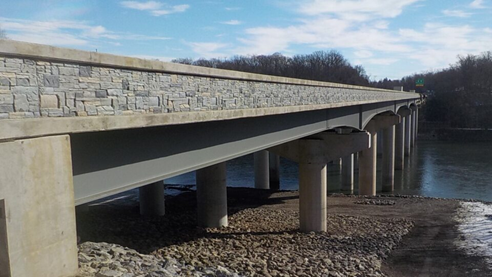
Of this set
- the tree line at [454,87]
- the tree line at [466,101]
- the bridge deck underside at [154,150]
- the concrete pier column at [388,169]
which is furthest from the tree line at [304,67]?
the bridge deck underside at [154,150]

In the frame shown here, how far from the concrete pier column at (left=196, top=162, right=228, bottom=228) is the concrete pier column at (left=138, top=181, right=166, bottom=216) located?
2.61 metres

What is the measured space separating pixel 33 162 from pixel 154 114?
6.85 feet

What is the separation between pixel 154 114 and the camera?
6156 millimetres

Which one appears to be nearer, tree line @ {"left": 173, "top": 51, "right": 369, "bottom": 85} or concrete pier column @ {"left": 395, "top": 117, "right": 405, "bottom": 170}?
concrete pier column @ {"left": 395, "top": 117, "right": 405, "bottom": 170}

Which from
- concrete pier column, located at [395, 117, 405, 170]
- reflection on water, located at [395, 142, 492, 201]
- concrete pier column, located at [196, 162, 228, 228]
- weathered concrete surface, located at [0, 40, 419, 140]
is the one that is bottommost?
reflection on water, located at [395, 142, 492, 201]

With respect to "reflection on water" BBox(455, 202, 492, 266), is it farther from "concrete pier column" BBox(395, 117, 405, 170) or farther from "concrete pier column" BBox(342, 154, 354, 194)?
"concrete pier column" BBox(395, 117, 405, 170)

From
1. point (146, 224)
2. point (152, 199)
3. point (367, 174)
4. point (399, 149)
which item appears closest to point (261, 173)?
point (367, 174)

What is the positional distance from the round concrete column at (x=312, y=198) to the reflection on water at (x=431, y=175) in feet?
45.4

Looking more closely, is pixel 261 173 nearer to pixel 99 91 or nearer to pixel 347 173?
pixel 347 173

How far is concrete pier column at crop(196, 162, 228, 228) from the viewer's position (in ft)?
51.2

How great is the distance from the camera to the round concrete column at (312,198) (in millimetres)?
15398

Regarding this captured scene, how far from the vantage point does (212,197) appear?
624 inches

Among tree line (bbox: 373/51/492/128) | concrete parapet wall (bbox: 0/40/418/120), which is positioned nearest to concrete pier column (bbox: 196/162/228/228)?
concrete parapet wall (bbox: 0/40/418/120)

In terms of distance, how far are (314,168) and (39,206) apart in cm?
1262
